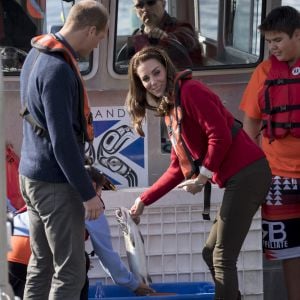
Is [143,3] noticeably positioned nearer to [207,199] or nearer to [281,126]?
[281,126]

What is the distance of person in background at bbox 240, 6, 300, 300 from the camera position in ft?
16.5

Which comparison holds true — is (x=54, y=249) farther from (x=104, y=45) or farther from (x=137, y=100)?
(x=104, y=45)

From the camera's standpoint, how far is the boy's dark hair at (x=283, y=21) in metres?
4.96

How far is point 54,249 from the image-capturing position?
4.29 metres

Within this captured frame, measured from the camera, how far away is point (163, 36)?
538cm

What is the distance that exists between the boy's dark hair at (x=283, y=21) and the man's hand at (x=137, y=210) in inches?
44.6

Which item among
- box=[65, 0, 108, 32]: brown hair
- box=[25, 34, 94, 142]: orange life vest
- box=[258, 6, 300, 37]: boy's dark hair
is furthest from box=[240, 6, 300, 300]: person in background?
box=[25, 34, 94, 142]: orange life vest

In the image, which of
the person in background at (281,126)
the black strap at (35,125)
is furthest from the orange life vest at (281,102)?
the black strap at (35,125)

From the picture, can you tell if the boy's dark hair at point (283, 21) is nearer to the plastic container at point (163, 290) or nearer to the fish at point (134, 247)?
the fish at point (134, 247)

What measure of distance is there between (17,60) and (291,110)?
1.58 meters

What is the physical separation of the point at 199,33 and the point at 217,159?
46.9 inches

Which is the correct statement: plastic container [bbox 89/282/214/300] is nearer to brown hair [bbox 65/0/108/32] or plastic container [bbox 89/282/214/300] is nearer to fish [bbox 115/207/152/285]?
fish [bbox 115/207/152/285]

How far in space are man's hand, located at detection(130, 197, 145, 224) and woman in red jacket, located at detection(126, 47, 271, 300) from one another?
32 centimetres

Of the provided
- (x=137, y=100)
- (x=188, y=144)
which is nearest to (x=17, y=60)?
(x=137, y=100)
